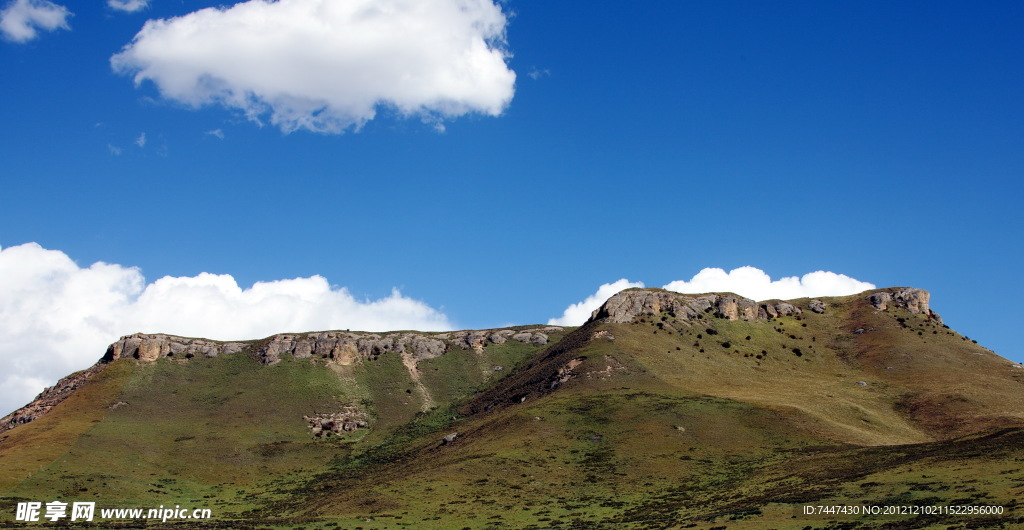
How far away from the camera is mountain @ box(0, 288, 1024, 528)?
3157 inches

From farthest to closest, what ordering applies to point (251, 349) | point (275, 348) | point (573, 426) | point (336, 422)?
point (251, 349)
point (275, 348)
point (336, 422)
point (573, 426)

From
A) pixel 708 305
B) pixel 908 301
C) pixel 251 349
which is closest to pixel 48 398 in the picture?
pixel 251 349

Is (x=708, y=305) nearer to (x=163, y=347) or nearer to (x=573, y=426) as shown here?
(x=573, y=426)

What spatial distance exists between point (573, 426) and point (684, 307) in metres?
78.1

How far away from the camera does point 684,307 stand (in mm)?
186375

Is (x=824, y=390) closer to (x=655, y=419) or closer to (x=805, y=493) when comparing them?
(x=655, y=419)

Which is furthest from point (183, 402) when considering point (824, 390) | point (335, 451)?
point (824, 390)

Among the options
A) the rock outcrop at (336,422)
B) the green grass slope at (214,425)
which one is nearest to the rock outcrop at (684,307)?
the green grass slope at (214,425)

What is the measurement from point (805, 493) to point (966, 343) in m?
126

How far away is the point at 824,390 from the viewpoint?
138000mm

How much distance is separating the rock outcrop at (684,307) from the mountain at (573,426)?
647mm

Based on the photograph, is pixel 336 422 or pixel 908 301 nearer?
pixel 336 422

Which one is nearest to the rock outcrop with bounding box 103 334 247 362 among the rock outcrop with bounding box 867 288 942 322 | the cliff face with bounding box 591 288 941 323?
the cliff face with bounding box 591 288 941 323

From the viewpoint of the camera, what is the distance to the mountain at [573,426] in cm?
8019
